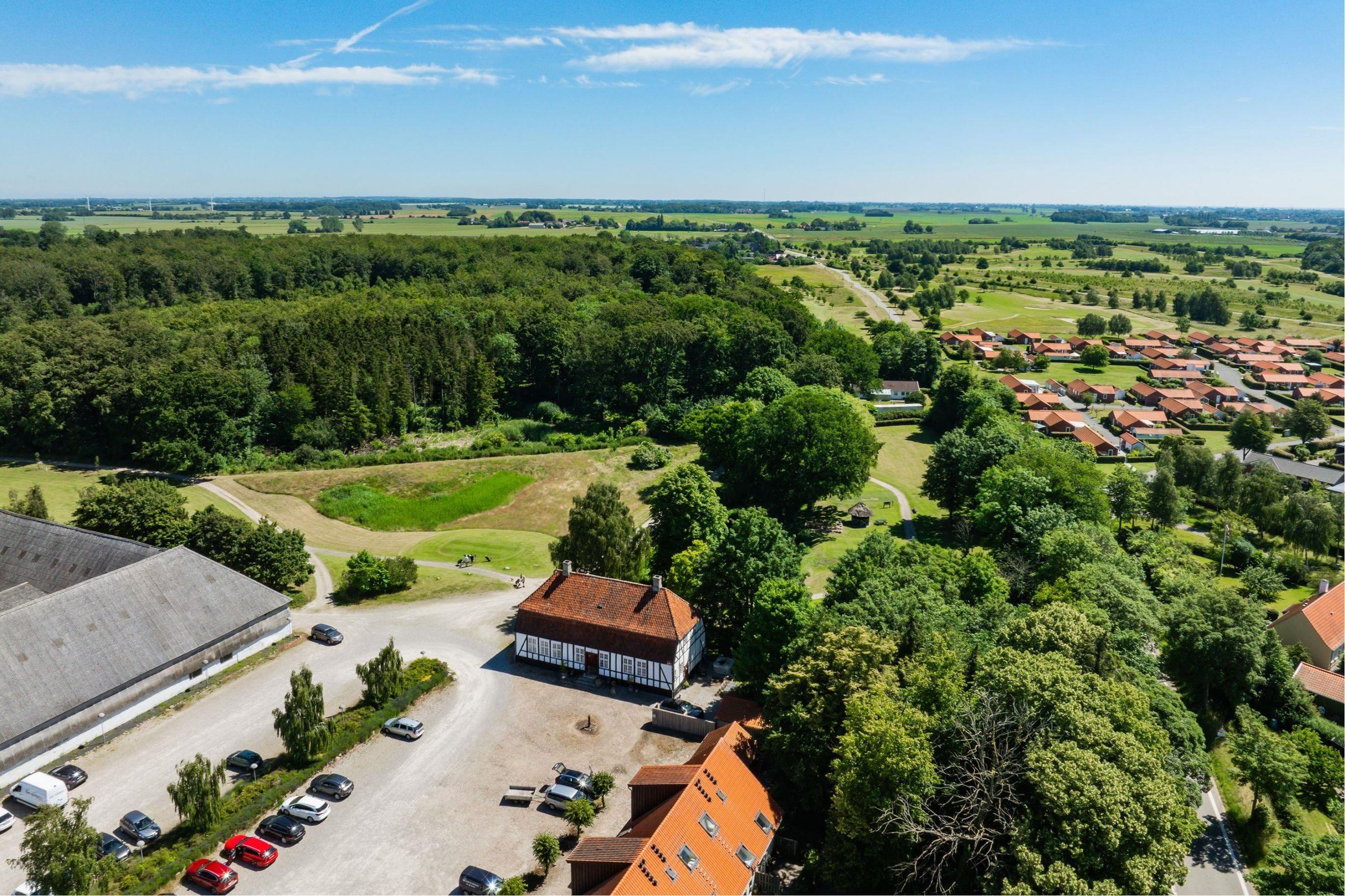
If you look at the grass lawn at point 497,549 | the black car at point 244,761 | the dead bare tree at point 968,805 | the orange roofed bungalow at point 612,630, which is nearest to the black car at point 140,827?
the black car at point 244,761

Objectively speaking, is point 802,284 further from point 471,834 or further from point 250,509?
point 471,834

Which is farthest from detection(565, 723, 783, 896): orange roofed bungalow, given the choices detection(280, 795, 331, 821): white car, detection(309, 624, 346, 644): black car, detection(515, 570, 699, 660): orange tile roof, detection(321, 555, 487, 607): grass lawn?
detection(321, 555, 487, 607): grass lawn

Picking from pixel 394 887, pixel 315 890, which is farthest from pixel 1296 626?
pixel 315 890

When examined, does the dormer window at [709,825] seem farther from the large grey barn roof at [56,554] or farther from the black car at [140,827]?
the large grey barn roof at [56,554]

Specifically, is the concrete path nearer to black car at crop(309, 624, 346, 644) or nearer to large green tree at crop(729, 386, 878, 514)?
large green tree at crop(729, 386, 878, 514)

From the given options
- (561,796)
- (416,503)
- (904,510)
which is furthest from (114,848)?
(904,510)

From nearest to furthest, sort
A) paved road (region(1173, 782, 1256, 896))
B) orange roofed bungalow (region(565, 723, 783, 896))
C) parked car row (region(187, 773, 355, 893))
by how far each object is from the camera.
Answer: orange roofed bungalow (region(565, 723, 783, 896)), parked car row (region(187, 773, 355, 893)), paved road (region(1173, 782, 1256, 896))

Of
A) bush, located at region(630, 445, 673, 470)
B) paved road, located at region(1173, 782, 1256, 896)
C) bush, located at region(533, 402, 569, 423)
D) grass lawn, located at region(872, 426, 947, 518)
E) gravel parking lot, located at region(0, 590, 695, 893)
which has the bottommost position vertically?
paved road, located at region(1173, 782, 1256, 896)
